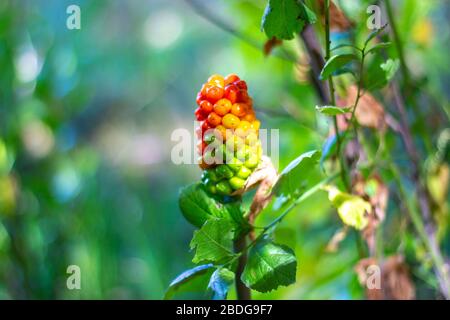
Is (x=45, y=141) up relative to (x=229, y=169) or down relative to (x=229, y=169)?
up

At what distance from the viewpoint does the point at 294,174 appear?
48 centimetres

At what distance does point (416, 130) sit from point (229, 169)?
401mm

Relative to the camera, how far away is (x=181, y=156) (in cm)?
62

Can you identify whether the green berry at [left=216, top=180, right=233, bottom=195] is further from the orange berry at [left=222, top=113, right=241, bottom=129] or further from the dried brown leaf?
the dried brown leaf

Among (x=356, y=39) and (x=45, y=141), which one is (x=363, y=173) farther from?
(x=45, y=141)

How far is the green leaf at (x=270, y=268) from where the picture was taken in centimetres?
45

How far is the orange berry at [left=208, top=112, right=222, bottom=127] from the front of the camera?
0.46 m

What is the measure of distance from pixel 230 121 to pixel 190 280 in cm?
15

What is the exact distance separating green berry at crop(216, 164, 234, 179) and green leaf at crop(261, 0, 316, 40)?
11 cm

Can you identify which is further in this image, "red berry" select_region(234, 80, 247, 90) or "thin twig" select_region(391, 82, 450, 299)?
"thin twig" select_region(391, 82, 450, 299)

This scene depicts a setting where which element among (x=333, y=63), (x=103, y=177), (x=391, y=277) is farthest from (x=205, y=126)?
(x=103, y=177)

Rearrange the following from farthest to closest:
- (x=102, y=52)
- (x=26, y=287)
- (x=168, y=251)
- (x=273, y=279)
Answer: (x=102, y=52)
(x=168, y=251)
(x=26, y=287)
(x=273, y=279)

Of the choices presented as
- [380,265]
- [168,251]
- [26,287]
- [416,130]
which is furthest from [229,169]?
[168,251]

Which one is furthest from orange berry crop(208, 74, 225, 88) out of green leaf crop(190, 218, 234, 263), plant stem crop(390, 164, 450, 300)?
plant stem crop(390, 164, 450, 300)
